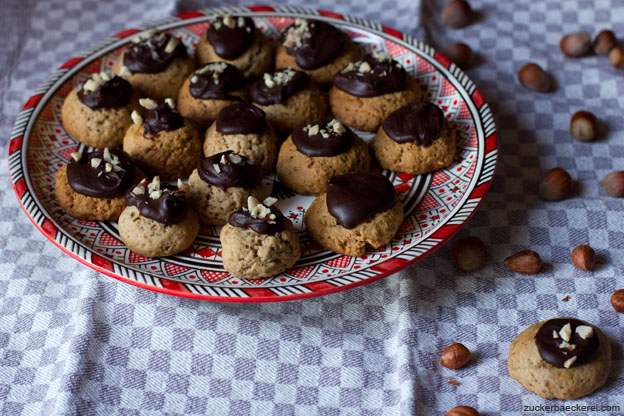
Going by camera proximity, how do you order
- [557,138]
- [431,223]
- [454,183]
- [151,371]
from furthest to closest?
[557,138] < [454,183] < [431,223] < [151,371]

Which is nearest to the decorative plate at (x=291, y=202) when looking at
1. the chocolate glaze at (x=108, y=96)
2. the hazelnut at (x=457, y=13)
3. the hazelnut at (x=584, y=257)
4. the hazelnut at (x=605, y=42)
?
the chocolate glaze at (x=108, y=96)

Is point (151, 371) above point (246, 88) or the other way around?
the other way around

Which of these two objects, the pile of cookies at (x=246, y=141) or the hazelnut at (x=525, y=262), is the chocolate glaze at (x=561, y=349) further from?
the pile of cookies at (x=246, y=141)

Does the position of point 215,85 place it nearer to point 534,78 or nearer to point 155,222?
point 155,222

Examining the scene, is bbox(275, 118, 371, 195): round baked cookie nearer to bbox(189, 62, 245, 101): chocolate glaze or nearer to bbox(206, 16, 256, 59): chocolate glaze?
bbox(189, 62, 245, 101): chocolate glaze

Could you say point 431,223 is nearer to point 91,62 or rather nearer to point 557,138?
point 557,138

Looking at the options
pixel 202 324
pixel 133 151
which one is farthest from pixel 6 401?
pixel 133 151

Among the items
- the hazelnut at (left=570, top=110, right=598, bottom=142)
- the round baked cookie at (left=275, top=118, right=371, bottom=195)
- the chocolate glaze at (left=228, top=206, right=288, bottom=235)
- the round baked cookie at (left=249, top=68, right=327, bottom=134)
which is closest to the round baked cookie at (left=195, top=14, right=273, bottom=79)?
the round baked cookie at (left=249, top=68, right=327, bottom=134)
